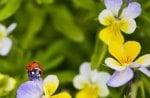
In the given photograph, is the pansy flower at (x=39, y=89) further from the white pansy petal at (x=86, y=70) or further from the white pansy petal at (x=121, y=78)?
the white pansy petal at (x=86, y=70)

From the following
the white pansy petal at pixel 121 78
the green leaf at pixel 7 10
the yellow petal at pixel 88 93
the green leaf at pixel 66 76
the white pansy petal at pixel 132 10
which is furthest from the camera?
the green leaf at pixel 66 76

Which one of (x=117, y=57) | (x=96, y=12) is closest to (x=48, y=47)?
(x=96, y=12)

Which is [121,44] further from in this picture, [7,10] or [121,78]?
[7,10]

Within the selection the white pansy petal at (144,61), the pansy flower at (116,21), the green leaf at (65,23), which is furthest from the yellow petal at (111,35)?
the green leaf at (65,23)

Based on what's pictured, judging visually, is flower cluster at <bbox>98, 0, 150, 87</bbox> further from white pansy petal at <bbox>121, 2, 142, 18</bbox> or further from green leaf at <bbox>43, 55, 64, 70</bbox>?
green leaf at <bbox>43, 55, 64, 70</bbox>

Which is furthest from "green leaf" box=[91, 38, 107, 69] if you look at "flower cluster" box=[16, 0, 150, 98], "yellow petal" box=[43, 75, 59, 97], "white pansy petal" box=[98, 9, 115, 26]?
"yellow petal" box=[43, 75, 59, 97]

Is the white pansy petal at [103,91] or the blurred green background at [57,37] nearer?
the white pansy petal at [103,91]

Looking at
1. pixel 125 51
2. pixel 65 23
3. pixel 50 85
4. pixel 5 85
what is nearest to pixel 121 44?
pixel 125 51
